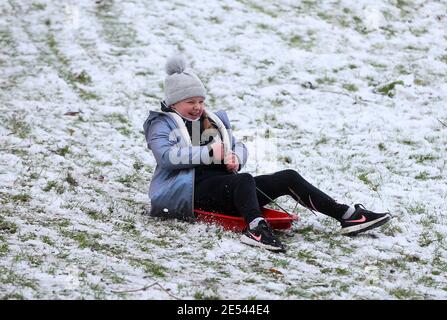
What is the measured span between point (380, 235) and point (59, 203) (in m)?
2.68

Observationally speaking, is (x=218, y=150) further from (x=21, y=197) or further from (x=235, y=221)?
(x=21, y=197)

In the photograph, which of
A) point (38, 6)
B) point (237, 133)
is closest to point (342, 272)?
point (237, 133)

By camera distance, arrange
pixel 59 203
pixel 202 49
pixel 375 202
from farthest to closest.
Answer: pixel 202 49 → pixel 375 202 → pixel 59 203

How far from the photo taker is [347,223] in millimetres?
4945

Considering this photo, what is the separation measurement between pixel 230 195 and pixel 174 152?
57 cm

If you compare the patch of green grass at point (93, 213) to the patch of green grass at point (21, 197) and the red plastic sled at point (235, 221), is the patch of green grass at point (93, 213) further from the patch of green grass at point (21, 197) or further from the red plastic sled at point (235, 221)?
the red plastic sled at point (235, 221)

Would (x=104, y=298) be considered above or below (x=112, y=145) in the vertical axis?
above

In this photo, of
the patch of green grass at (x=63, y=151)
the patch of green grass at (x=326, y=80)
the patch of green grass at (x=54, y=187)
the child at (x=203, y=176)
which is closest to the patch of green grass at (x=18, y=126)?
the patch of green grass at (x=63, y=151)

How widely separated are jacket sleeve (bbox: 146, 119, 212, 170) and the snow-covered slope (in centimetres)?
51

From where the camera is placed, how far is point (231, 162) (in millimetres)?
5145

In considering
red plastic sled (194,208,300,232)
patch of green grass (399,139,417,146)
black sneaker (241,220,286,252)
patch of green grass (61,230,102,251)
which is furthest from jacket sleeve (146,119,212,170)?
patch of green grass (399,139,417,146)

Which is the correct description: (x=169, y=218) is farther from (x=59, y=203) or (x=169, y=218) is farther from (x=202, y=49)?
(x=202, y=49)

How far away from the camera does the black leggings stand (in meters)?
4.90

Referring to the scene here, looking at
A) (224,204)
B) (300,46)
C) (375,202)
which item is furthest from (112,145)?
(300,46)
